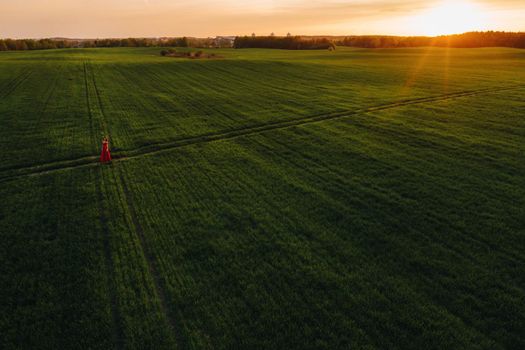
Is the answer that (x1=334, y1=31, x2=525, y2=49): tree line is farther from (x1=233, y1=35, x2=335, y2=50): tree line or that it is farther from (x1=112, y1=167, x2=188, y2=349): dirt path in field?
(x1=112, y1=167, x2=188, y2=349): dirt path in field

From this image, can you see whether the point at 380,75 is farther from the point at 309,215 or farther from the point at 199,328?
the point at 199,328

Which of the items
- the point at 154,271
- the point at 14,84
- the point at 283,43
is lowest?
the point at 154,271

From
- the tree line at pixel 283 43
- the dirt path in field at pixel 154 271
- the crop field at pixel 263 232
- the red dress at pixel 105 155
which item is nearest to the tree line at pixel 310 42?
the tree line at pixel 283 43

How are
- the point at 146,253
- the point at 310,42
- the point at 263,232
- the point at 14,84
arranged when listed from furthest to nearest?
1. the point at 310,42
2. the point at 14,84
3. the point at 263,232
4. the point at 146,253

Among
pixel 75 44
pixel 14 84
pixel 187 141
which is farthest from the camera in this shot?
pixel 75 44

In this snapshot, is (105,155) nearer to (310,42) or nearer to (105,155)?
(105,155)

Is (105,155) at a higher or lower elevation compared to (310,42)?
lower

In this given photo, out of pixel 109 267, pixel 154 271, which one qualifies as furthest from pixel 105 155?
pixel 154 271
